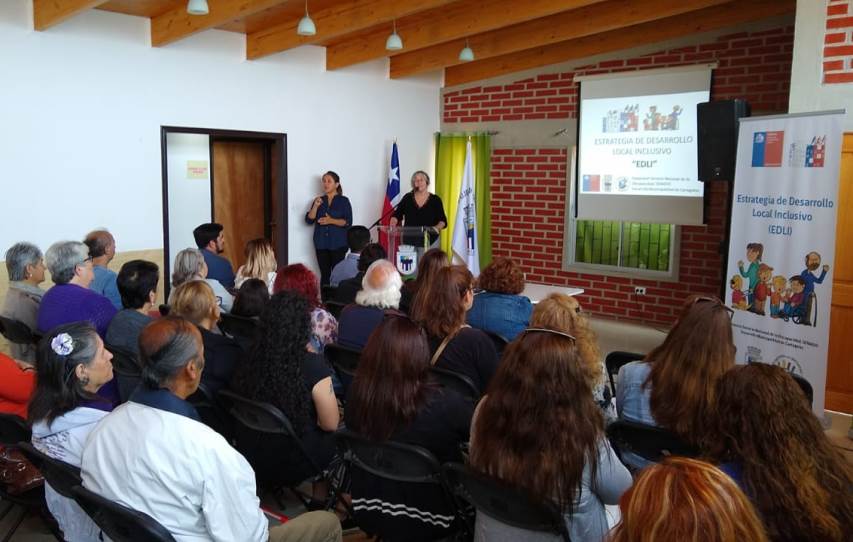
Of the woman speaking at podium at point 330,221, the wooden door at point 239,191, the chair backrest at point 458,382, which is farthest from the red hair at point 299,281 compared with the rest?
the wooden door at point 239,191

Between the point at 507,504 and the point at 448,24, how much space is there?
5.60 metres

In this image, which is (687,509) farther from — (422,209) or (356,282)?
(422,209)

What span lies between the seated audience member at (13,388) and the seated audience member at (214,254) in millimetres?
2179

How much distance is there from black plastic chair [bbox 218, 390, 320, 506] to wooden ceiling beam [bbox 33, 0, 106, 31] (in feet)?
11.6

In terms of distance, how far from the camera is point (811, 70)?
420cm

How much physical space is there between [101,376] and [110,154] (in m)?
4.27

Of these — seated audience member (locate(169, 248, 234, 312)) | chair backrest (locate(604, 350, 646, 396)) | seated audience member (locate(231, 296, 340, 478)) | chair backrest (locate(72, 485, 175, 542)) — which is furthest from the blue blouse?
chair backrest (locate(72, 485, 175, 542))

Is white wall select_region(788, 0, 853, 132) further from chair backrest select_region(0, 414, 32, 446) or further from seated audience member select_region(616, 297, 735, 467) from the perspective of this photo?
chair backrest select_region(0, 414, 32, 446)

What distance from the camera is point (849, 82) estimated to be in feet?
13.3

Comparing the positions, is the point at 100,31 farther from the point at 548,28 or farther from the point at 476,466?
the point at 476,466

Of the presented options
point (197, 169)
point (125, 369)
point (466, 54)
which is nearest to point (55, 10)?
point (197, 169)

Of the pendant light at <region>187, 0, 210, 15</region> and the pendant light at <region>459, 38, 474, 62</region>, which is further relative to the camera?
the pendant light at <region>459, 38, 474, 62</region>

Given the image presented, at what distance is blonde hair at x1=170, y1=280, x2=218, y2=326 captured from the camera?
309 cm

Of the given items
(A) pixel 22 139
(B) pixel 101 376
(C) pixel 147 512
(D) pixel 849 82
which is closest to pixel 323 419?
(B) pixel 101 376
